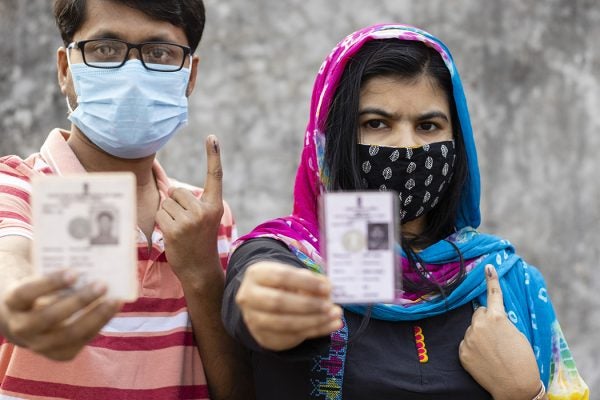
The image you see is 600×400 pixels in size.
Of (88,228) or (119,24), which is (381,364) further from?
(119,24)

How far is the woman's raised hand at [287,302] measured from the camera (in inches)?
73.3

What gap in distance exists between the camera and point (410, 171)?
2.59 meters

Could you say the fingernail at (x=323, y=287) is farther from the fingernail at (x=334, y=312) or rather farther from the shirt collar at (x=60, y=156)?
the shirt collar at (x=60, y=156)

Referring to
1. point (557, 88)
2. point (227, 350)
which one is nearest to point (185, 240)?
point (227, 350)

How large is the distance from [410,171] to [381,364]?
1.89ft

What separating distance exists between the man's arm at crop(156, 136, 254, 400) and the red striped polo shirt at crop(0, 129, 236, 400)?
6 centimetres

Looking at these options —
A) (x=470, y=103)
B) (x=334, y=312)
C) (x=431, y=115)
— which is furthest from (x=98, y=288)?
(x=470, y=103)

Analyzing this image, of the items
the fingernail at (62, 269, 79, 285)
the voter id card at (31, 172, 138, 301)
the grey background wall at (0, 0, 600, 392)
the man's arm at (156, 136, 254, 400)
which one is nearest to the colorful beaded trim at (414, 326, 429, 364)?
the man's arm at (156, 136, 254, 400)

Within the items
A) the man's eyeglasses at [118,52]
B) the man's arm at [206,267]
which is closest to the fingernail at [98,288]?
the man's arm at [206,267]

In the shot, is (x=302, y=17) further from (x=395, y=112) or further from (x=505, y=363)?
(x=505, y=363)

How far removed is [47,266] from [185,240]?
705 mm

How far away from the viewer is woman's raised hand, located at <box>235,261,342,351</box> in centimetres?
186

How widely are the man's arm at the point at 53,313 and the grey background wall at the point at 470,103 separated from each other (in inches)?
118

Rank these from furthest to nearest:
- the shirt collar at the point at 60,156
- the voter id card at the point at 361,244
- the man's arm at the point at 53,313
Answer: the shirt collar at the point at 60,156, the voter id card at the point at 361,244, the man's arm at the point at 53,313
